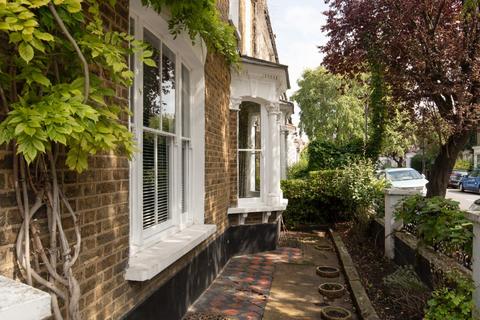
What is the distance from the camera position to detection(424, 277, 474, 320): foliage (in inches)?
136

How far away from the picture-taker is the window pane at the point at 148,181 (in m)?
4.03

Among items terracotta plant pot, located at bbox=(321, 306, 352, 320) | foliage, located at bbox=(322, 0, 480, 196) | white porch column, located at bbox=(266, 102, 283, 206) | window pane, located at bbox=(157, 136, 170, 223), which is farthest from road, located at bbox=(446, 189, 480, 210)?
window pane, located at bbox=(157, 136, 170, 223)

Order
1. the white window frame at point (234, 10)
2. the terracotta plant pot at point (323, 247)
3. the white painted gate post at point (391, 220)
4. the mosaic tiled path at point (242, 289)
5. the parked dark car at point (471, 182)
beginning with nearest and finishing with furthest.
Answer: the mosaic tiled path at point (242, 289)
the white painted gate post at point (391, 220)
the white window frame at point (234, 10)
the terracotta plant pot at point (323, 247)
the parked dark car at point (471, 182)

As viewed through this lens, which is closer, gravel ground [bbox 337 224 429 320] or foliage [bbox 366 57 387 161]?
gravel ground [bbox 337 224 429 320]

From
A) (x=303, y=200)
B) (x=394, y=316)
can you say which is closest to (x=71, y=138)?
(x=394, y=316)

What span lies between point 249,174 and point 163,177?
3.79m

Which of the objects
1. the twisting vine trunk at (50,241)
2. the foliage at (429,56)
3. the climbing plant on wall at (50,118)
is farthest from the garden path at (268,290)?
the foliage at (429,56)

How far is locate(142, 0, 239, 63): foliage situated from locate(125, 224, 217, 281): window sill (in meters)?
2.04

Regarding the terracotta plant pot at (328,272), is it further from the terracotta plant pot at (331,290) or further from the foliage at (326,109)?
the foliage at (326,109)

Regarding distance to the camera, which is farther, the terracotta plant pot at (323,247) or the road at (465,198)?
the road at (465,198)

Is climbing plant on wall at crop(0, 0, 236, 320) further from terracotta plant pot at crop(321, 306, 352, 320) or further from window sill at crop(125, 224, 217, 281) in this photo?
terracotta plant pot at crop(321, 306, 352, 320)

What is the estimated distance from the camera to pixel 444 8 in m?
7.80

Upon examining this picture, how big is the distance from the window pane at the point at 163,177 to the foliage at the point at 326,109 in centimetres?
3123

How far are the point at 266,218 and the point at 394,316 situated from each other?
371cm
